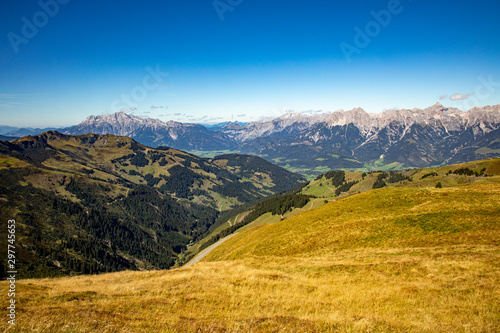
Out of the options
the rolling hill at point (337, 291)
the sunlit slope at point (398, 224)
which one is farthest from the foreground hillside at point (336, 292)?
the sunlit slope at point (398, 224)

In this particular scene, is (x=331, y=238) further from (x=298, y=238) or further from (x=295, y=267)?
(x=295, y=267)

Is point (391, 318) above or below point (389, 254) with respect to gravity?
above

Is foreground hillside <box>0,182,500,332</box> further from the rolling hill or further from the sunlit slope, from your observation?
the sunlit slope

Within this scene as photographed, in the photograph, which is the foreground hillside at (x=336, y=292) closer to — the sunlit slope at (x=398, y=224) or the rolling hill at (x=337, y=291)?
the rolling hill at (x=337, y=291)

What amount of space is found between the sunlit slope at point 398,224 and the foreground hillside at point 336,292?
12.3 inches

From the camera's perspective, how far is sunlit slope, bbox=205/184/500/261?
37812 millimetres

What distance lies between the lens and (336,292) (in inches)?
828

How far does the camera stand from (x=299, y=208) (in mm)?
179750

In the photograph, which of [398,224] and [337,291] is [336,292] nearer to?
[337,291]

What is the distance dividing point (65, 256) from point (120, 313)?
596ft

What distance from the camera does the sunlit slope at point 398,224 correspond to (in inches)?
1489

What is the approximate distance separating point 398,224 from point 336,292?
31422 mm

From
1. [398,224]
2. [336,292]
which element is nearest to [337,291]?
[336,292]

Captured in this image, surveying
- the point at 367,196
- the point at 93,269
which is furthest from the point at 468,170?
the point at 93,269
